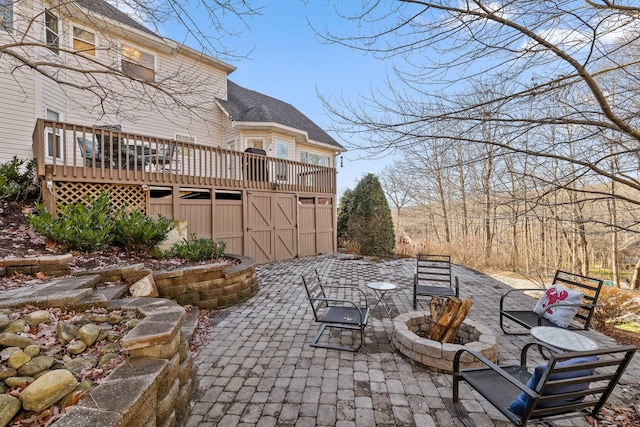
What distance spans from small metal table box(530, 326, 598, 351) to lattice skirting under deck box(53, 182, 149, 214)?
23.3 ft

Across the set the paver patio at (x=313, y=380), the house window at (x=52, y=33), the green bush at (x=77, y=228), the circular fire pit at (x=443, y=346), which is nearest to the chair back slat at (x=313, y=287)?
the paver patio at (x=313, y=380)

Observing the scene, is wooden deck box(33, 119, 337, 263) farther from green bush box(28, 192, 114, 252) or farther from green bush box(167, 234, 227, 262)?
green bush box(28, 192, 114, 252)

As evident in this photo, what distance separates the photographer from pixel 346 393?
98.1 inches

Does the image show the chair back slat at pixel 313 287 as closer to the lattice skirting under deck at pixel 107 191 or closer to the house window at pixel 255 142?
the lattice skirting under deck at pixel 107 191

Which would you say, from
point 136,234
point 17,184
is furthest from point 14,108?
point 136,234

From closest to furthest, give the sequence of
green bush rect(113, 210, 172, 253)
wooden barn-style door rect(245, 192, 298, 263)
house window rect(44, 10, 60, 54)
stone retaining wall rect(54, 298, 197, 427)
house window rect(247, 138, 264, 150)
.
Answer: stone retaining wall rect(54, 298, 197, 427), house window rect(44, 10, 60, 54), green bush rect(113, 210, 172, 253), wooden barn-style door rect(245, 192, 298, 263), house window rect(247, 138, 264, 150)

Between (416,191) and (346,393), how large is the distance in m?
14.8

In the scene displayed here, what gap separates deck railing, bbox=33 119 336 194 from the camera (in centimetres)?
539

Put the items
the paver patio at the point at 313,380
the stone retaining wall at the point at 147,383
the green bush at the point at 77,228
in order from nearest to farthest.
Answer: the stone retaining wall at the point at 147,383
the paver patio at the point at 313,380
the green bush at the point at 77,228

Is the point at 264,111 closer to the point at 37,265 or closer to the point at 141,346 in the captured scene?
the point at 37,265

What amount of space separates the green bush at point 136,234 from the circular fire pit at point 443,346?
169 inches

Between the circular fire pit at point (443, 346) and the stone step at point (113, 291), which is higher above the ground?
the stone step at point (113, 291)

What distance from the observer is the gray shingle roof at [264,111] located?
36.4 ft

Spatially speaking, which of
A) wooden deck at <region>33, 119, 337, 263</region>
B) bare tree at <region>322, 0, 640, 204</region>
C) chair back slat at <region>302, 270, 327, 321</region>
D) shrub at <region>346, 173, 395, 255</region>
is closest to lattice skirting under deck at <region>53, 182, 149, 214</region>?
wooden deck at <region>33, 119, 337, 263</region>
